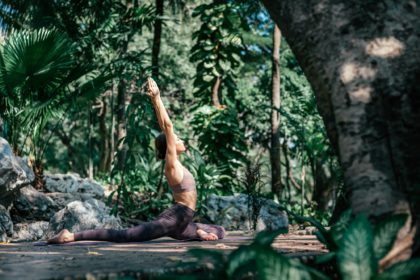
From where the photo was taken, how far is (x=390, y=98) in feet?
10.1

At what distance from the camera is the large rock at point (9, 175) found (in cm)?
764

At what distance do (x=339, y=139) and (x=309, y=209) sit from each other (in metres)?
8.39

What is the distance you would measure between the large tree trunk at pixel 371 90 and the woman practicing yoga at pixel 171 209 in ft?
6.42

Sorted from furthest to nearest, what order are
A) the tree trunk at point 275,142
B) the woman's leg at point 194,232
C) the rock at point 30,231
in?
the tree trunk at point 275,142, the rock at point 30,231, the woman's leg at point 194,232

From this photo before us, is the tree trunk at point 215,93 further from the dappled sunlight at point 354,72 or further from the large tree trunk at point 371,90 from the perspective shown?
the dappled sunlight at point 354,72

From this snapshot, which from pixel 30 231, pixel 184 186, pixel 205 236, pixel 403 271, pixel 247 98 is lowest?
pixel 403 271

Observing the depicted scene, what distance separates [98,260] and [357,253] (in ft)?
5.06

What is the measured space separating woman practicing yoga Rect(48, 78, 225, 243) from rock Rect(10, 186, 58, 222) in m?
4.34

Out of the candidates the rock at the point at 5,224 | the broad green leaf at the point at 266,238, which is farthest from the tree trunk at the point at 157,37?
the broad green leaf at the point at 266,238

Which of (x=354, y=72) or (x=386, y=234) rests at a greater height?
(x=354, y=72)

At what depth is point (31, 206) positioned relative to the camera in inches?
350

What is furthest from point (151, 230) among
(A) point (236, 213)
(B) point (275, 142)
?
(B) point (275, 142)

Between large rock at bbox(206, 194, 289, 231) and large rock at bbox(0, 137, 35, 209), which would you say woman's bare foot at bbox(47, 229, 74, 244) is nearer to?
large rock at bbox(0, 137, 35, 209)

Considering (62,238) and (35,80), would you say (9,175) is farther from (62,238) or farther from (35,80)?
(62,238)
